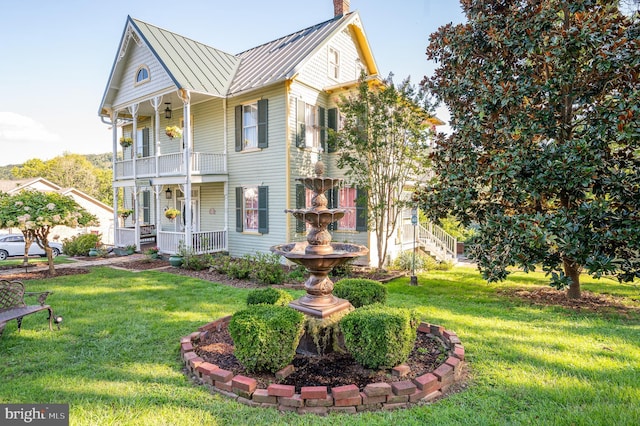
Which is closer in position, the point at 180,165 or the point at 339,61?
the point at 180,165

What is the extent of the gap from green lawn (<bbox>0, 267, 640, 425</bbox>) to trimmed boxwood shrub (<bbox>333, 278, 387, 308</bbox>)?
4.75 ft

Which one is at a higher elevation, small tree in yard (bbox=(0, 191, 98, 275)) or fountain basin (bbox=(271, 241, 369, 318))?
small tree in yard (bbox=(0, 191, 98, 275))

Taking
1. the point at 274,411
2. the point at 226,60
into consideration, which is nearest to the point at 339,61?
the point at 226,60

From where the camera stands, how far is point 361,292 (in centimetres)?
523

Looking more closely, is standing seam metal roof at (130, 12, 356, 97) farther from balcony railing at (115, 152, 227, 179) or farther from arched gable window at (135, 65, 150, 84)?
balcony railing at (115, 152, 227, 179)

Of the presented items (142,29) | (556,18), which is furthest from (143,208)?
(556,18)

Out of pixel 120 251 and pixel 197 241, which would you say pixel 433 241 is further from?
pixel 120 251

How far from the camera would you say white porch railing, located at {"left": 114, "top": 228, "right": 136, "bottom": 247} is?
51.6 feet

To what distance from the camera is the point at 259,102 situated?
1308 centimetres

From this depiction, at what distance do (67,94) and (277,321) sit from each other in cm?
2070

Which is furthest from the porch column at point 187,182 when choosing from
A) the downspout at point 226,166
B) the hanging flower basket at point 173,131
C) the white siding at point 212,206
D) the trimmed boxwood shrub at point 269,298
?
the trimmed boxwood shrub at point 269,298

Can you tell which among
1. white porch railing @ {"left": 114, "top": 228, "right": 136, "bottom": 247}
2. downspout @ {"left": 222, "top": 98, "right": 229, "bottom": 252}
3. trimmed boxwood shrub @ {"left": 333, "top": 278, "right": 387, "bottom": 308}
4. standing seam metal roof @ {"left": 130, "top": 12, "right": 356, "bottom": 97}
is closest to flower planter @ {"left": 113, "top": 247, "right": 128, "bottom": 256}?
white porch railing @ {"left": 114, "top": 228, "right": 136, "bottom": 247}

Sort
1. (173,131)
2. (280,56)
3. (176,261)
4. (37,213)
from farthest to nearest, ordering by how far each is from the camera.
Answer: (280,56) < (173,131) < (176,261) < (37,213)

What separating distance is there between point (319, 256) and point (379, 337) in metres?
1.27
